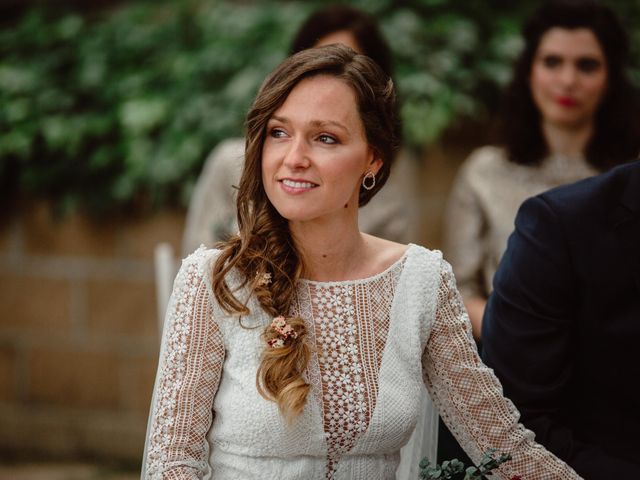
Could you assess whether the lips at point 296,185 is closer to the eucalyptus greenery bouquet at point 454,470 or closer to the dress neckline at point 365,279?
the dress neckline at point 365,279

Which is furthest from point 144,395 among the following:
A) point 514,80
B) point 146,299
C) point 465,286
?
point 514,80

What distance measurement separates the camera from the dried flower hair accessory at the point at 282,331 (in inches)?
79.4

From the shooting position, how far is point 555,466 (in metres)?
2.11

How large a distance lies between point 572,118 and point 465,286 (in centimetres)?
70

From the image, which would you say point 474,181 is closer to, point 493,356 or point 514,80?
point 514,80

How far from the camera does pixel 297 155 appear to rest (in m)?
2.01

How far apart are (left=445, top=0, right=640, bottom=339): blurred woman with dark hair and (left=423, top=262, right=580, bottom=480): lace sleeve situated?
1.53 meters

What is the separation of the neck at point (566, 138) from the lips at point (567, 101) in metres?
0.09

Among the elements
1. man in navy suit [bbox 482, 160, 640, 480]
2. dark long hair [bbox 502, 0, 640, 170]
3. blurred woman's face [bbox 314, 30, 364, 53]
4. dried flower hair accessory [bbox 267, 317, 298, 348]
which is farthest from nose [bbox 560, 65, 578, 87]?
dried flower hair accessory [bbox 267, 317, 298, 348]

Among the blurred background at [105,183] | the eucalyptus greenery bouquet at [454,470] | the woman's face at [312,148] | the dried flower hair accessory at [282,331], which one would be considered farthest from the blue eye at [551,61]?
the eucalyptus greenery bouquet at [454,470]

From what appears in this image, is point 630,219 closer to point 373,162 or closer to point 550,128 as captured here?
point 373,162

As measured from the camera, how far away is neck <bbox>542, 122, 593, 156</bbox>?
3.77 metres

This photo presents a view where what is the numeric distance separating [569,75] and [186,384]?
2.21m

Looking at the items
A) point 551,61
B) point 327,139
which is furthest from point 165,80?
point 327,139
